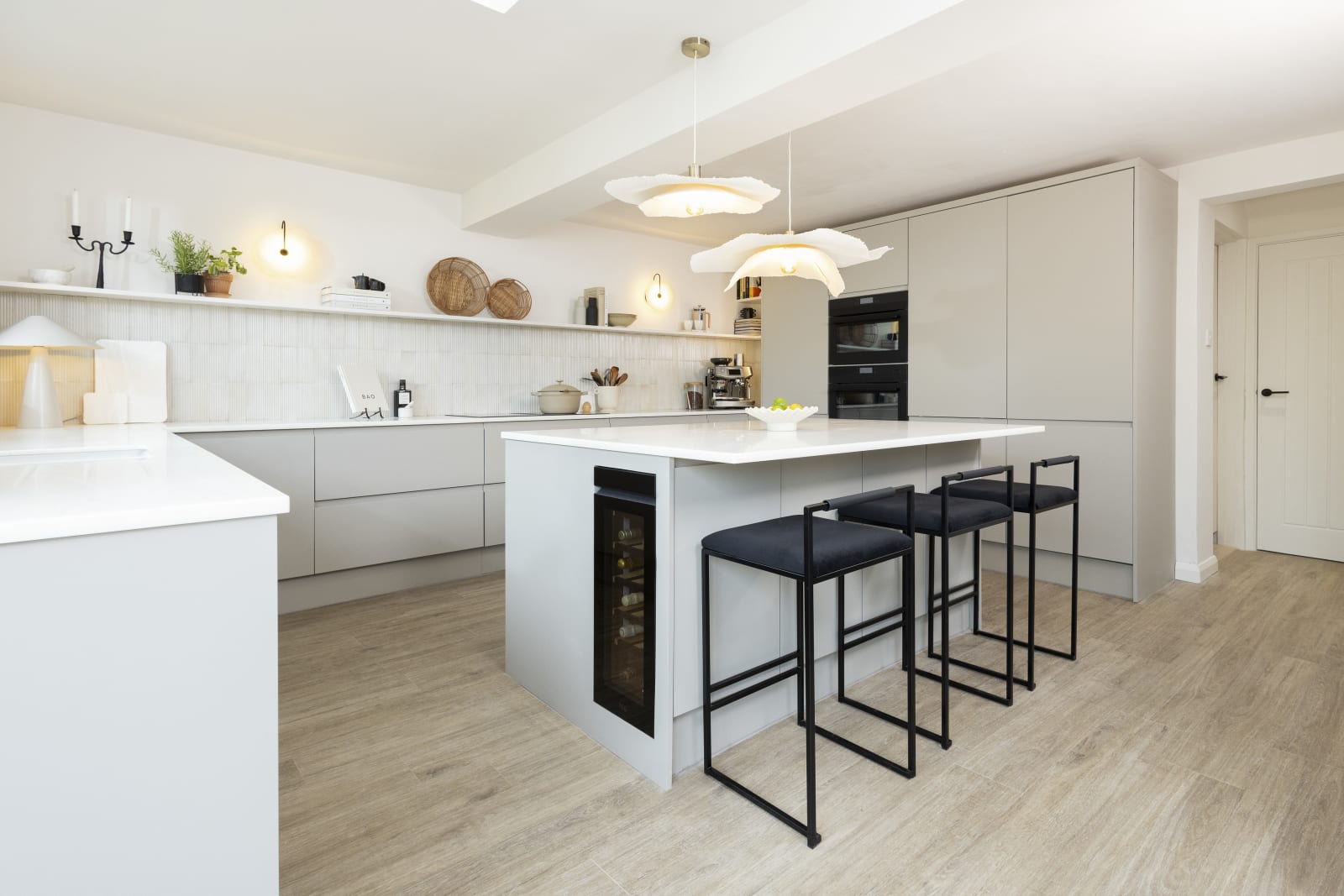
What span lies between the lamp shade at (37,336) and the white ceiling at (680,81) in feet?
3.38

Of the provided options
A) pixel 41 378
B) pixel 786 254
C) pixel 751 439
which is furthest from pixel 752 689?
pixel 41 378

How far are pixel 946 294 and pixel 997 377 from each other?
2.02 feet

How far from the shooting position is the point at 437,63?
278 centimetres

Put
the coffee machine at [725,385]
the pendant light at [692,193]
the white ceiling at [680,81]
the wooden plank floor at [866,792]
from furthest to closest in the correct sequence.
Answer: the coffee machine at [725,385] < the white ceiling at [680,81] < the pendant light at [692,193] < the wooden plank floor at [866,792]

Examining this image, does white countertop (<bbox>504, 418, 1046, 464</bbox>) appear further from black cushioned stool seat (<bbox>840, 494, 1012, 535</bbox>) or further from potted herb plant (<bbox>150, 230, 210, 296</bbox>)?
potted herb plant (<bbox>150, 230, 210, 296</bbox>)

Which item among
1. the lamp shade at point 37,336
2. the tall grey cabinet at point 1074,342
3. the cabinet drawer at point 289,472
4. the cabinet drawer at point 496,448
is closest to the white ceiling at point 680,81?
the tall grey cabinet at point 1074,342

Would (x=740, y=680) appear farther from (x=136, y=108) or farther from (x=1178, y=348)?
(x=136, y=108)

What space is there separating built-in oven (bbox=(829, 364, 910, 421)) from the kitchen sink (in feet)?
12.6

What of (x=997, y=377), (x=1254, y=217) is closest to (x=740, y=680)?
(x=997, y=377)

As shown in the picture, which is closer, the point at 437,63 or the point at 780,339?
the point at 437,63

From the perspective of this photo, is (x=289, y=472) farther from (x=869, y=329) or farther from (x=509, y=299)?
(x=869, y=329)

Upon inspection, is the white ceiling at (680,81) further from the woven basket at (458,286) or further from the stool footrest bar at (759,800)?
the stool footrest bar at (759,800)

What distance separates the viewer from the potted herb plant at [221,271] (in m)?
3.57

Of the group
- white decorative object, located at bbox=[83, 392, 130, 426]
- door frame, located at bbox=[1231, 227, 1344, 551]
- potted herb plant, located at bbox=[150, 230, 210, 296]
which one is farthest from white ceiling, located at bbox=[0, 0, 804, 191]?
door frame, located at bbox=[1231, 227, 1344, 551]
